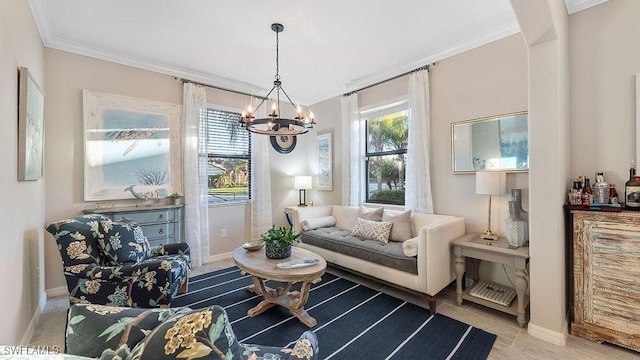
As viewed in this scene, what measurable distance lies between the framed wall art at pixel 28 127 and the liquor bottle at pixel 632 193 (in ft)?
15.1

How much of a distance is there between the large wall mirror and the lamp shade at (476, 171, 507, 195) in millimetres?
257

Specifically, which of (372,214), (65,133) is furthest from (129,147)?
(372,214)

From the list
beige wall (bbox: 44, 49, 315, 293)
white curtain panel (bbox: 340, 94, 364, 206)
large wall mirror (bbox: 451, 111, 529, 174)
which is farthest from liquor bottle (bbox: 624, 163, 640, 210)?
beige wall (bbox: 44, 49, 315, 293)

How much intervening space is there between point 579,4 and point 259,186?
14.1ft

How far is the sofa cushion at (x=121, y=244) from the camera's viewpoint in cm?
252

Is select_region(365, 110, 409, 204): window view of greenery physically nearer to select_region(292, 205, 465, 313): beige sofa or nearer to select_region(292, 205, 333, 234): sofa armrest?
select_region(292, 205, 465, 313): beige sofa

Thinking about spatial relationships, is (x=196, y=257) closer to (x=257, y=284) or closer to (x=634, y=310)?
(x=257, y=284)

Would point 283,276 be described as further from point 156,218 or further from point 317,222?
point 156,218

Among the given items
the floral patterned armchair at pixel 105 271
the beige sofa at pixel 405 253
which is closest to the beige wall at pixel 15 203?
the floral patterned armchair at pixel 105 271

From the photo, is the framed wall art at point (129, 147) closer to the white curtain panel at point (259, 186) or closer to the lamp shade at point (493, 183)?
the white curtain panel at point (259, 186)

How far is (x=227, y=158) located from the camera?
4.45 m

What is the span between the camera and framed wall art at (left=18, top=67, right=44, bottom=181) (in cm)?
206

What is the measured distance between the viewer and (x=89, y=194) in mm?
3234

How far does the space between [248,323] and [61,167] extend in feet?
9.27
